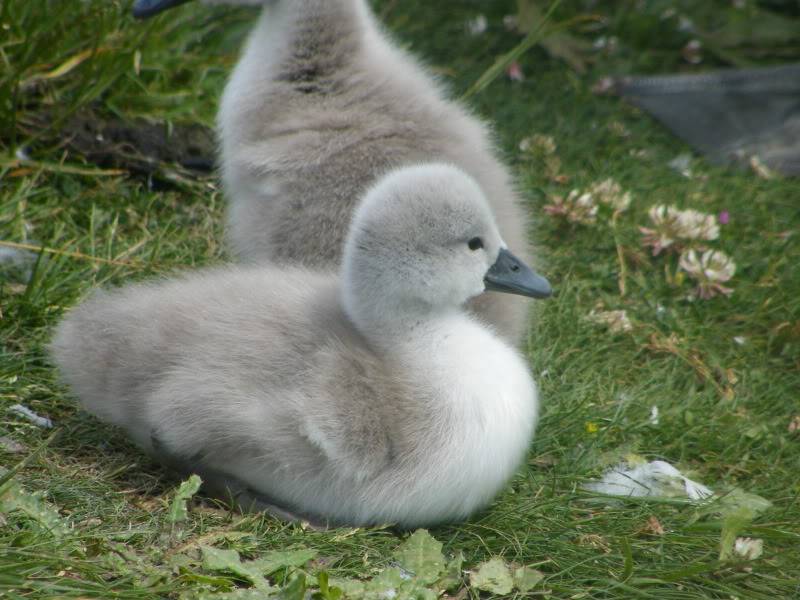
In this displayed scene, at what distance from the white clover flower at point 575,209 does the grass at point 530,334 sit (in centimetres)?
7

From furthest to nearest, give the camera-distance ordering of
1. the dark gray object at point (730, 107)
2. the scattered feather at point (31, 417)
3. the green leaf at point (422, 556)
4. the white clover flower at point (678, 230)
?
1. the dark gray object at point (730, 107)
2. the white clover flower at point (678, 230)
3. the scattered feather at point (31, 417)
4. the green leaf at point (422, 556)

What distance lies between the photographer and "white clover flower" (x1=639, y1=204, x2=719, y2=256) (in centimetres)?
429

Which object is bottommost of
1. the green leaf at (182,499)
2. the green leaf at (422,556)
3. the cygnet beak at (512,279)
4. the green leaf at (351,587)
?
the green leaf at (422,556)

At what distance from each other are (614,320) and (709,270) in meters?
0.51

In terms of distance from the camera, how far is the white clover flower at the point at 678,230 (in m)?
4.29

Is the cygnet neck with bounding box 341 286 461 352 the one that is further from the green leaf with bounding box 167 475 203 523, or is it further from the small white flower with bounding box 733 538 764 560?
the small white flower with bounding box 733 538 764 560

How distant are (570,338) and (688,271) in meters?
0.70

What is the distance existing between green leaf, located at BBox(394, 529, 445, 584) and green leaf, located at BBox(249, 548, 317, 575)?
218 millimetres

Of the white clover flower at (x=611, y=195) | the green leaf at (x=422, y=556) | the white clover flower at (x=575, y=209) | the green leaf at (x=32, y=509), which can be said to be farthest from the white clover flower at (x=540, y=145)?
the green leaf at (x=32, y=509)

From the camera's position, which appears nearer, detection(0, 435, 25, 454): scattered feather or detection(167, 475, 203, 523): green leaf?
detection(167, 475, 203, 523): green leaf

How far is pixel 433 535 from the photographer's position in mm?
2721

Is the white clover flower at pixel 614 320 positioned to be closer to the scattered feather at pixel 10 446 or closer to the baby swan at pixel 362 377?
the baby swan at pixel 362 377

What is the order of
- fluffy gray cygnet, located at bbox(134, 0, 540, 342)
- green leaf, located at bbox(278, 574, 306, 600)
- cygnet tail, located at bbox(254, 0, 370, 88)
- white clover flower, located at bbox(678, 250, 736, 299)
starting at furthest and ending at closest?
1. white clover flower, located at bbox(678, 250, 736, 299)
2. cygnet tail, located at bbox(254, 0, 370, 88)
3. fluffy gray cygnet, located at bbox(134, 0, 540, 342)
4. green leaf, located at bbox(278, 574, 306, 600)

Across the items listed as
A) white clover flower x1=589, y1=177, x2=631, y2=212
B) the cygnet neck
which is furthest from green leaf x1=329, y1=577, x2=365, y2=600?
white clover flower x1=589, y1=177, x2=631, y2=212
